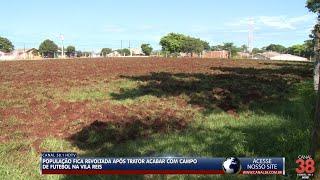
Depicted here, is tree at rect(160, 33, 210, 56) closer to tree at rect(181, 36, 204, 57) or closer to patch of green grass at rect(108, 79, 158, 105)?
tree at rect(181, 36, 204, 57)

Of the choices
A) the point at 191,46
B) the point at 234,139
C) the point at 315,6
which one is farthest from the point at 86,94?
the point at 191,46

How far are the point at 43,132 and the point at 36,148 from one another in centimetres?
153

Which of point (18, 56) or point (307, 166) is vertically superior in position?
point (18, 56)

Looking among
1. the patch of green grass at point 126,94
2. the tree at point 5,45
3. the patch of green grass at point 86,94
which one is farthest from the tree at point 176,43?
the patch of green grass at point 86,94

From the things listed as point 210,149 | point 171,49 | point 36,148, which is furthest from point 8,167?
point 171,49

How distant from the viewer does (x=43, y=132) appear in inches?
453

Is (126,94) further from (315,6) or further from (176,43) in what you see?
(176,43)

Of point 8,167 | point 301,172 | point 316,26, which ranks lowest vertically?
point 8,167

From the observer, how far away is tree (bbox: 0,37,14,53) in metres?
156

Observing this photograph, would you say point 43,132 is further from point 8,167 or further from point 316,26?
point 316,26

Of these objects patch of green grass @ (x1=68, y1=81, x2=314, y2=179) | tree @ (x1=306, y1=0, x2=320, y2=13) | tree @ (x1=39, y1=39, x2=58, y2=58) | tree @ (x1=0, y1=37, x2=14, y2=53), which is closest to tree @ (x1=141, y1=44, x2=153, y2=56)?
tree @ (x1=39, y1=39, x2=58, y2=58)
